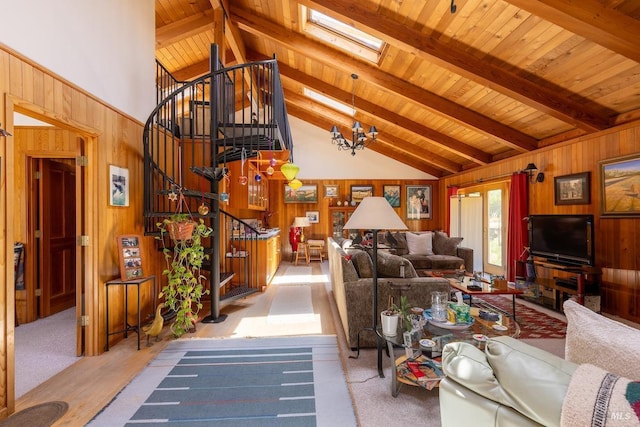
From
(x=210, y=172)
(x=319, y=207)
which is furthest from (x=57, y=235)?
(x=319, y=207)

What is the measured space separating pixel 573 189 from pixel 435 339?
3.71 meters

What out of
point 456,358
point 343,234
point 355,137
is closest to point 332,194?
point 343,234

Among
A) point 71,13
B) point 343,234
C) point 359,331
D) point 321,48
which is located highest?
point 321,48

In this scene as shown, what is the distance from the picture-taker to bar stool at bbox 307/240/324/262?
26.3 ft

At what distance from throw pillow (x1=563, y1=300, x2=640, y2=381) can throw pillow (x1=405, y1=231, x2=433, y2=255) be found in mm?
5262

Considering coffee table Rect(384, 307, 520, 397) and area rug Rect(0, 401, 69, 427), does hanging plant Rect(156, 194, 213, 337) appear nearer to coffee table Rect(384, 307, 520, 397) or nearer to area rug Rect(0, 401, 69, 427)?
area rug Rect(0, 401, 69, 427)

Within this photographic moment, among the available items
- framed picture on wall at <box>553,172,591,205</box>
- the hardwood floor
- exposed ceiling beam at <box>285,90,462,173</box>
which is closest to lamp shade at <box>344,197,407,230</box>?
the hardwood floor

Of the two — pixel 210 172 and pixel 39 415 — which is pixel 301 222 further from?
pixel 39 415

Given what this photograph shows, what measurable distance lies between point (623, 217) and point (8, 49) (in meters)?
5.99

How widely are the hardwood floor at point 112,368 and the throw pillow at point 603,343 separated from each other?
2544mm

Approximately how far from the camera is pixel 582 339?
2.80 ft

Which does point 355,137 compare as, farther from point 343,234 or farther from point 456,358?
point 456,358

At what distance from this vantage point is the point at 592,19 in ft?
7.64

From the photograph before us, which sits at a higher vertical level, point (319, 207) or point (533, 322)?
point (319, 207)
